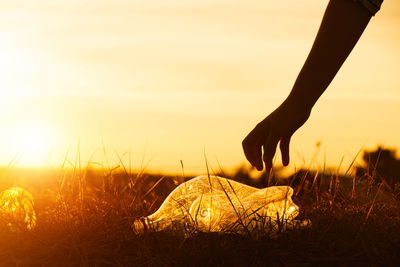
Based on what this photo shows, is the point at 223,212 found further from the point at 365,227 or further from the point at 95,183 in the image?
the point at 95,183

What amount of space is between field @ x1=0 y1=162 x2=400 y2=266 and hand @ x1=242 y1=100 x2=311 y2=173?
1.50 ft

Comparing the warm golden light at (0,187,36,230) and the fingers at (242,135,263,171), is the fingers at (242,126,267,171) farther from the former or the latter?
the warm golden light at (0,187,36,230)

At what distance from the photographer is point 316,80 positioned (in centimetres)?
269

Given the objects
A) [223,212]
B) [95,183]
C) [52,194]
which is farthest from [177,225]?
[52,194]

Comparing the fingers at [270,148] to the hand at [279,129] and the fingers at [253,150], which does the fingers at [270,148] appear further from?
the fingers at [253,150]

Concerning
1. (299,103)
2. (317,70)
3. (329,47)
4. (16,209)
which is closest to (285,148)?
(299,103)

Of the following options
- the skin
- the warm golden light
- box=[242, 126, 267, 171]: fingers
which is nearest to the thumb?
the skin

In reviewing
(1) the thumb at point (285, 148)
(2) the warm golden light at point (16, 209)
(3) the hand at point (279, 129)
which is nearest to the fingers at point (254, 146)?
(3) the hand at point (279, 129)

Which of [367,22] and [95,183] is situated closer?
[367,22]

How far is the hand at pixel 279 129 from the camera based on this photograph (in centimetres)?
272

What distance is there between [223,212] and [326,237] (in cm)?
57

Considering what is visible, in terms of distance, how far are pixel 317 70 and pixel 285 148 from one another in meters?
0.44

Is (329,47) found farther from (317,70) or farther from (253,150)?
(253,150)

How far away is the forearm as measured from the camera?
2621 millimetres
